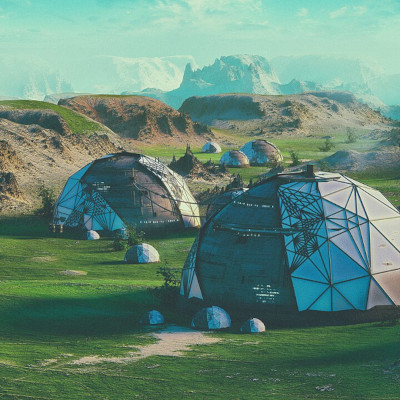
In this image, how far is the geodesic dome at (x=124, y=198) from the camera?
43000mm

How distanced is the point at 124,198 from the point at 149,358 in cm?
2486

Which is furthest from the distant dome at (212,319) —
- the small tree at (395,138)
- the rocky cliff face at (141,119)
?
the rocky cliff face at (141,119)

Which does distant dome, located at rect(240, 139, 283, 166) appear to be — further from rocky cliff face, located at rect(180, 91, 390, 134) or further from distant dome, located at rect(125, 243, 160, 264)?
rocky cliff face, located at rect(180, 91, 390, 134)

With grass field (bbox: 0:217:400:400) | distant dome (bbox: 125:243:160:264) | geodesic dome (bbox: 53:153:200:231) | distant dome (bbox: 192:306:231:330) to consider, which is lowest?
grass field (bbox: 0:217:400:400)

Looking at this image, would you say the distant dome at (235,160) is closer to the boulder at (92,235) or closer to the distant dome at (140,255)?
the boulder at (92,235)

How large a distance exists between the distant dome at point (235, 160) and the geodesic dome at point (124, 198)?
34.3 m

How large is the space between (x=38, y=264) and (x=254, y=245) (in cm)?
1519

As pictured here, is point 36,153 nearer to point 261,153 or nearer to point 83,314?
point 261,153

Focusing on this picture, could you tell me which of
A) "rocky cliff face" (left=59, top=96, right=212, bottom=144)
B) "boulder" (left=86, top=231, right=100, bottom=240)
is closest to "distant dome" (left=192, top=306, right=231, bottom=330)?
"boulder" (left=86, top=231, right=100, bottom=240)

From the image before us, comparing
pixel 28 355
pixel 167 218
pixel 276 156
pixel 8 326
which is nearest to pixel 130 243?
pixel 167 218

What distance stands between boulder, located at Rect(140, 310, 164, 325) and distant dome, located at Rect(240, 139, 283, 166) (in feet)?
196

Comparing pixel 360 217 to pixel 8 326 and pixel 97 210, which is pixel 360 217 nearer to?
pixel 8 326

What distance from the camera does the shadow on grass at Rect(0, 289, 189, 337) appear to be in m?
21.8

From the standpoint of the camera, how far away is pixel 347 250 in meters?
22.1
